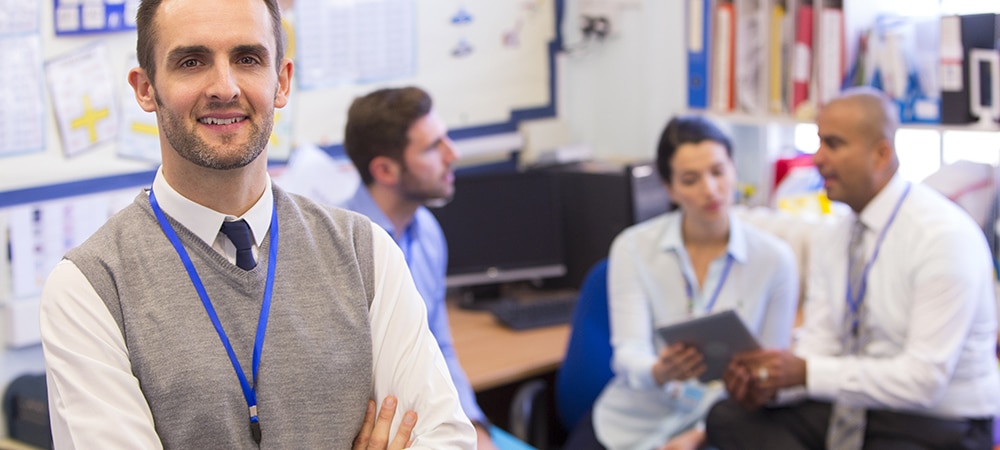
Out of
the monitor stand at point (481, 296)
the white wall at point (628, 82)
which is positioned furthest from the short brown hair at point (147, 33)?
the white wall at point (628, 82)

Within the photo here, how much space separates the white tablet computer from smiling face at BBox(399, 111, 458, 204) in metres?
0.67

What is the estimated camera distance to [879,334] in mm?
2488

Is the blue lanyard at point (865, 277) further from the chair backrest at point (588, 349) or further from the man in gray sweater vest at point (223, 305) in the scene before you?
the man in gray sweater vest at point (223, 305)

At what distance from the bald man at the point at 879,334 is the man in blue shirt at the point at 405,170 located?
0.71 metres

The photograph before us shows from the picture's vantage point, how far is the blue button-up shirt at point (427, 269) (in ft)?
8.39

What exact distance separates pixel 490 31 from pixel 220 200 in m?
2.68

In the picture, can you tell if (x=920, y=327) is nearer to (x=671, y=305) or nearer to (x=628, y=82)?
(x=671, y=305)

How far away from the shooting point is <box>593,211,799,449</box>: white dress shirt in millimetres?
2770

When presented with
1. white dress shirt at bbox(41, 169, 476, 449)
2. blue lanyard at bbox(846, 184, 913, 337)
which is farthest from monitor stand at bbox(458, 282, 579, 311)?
white dress shirt at bbox(41, 169, 476, 449)

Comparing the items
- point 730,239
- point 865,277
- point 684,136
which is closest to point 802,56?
point 684,136

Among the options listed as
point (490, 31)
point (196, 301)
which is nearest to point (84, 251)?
point (196, 301)

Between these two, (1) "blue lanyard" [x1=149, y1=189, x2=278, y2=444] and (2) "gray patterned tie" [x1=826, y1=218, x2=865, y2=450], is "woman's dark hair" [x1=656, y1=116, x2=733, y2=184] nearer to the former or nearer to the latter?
(2) "gray patterned tie" [x1=826, y1=218, x2=865, y2=450]

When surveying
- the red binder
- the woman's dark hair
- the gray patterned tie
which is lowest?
the gray patterned tie

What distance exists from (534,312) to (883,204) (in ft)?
4.35
